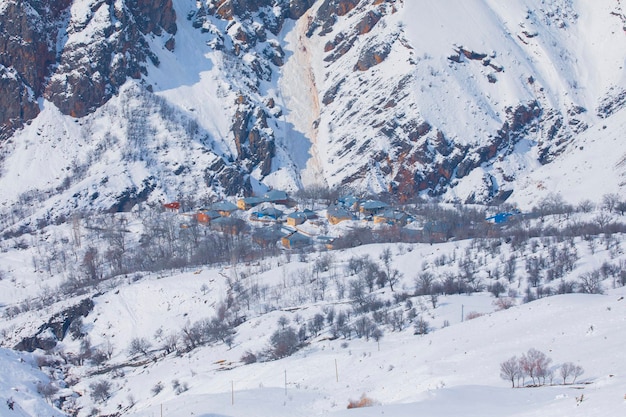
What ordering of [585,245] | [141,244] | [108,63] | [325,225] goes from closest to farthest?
[585,245], [141,244], [325,225], [108,63]

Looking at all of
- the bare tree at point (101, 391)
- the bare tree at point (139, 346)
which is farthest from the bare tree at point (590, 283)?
the bare tree at point (139, 346)

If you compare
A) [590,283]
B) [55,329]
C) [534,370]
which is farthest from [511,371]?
[55,329]

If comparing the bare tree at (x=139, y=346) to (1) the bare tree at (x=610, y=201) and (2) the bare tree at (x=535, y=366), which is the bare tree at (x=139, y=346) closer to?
(2) the bare tree at (x=535, y=366)

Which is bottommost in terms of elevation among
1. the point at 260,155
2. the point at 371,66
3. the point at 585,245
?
the point at 585,245

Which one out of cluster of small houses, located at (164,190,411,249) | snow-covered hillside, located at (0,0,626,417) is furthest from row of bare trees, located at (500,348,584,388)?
cluster of small houses, located at (164,190,411,249)

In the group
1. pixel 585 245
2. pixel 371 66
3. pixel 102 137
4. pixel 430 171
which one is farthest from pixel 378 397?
pixel 371 66

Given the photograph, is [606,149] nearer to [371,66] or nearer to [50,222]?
[371,66]

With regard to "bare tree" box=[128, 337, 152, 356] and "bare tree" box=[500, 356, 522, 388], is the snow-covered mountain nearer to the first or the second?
"bare tree" box=[128, 337, 152, 356]

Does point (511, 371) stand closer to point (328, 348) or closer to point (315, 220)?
point (328, 348)
